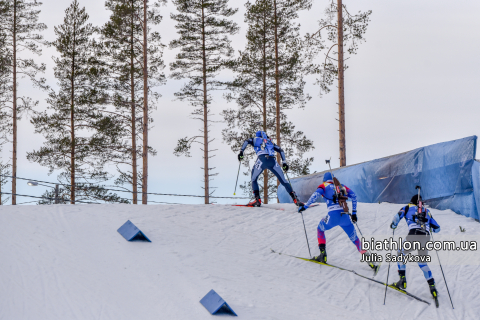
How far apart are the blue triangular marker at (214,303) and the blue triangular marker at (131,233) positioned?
2.67 metres

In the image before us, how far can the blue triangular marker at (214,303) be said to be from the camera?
5965mm

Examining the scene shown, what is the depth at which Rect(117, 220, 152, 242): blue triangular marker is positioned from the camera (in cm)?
839

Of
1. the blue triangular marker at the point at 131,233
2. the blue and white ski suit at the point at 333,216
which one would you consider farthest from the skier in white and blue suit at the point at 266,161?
the blue triangular marker at the point at 131,233

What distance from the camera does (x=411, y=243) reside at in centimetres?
739

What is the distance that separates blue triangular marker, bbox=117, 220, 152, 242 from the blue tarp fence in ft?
26.7

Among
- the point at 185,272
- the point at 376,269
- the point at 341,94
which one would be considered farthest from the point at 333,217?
the point at 341,94

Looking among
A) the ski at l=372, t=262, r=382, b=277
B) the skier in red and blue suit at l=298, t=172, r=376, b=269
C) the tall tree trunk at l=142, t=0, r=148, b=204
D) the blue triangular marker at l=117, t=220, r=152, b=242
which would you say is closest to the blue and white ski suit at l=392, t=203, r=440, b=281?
the ski at l=372, t=262, r=382, b=277

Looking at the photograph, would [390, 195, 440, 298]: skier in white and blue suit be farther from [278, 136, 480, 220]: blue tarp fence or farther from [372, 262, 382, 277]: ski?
[278, 136, 480, 220]: blue tarp fence

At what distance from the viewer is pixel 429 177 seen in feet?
39.5

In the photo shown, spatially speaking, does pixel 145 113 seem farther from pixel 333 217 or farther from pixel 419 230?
pixel 419 230

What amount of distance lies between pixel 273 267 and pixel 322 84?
1070 centimetres

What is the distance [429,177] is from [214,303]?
8506 millimetres

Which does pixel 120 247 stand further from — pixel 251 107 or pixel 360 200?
pixel 251 107

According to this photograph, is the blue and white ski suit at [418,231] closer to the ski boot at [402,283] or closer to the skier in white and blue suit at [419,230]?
the skier in white and blue suit at [419,230]
